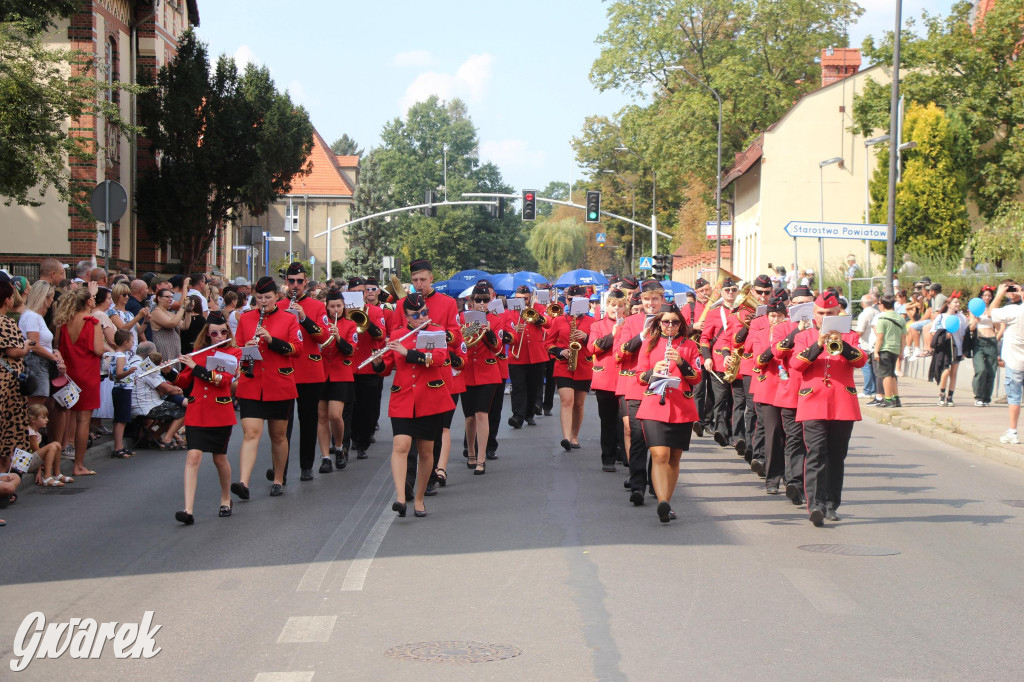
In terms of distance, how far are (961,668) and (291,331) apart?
6.88 metres

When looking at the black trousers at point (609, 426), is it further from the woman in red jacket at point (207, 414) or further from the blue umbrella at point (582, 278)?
the blue umbrella at point (582, 278)

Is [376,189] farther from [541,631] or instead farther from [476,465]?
[541,631]

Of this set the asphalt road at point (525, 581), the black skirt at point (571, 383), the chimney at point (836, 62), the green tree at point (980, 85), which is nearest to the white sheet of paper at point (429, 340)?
the asphalt road at point (525, 581)

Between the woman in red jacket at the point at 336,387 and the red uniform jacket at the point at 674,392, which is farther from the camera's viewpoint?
the woman in red jacket at the point at 336,387

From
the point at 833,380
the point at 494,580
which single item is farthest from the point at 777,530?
the point at 494,580

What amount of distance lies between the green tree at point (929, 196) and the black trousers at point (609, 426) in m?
31.6

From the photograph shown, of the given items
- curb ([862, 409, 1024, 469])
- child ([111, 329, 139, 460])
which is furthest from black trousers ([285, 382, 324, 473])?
curb ([862, 409, 1024, 469])

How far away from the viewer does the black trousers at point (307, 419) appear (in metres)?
12.2

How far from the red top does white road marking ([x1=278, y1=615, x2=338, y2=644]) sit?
6.86m

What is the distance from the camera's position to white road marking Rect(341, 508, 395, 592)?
299 inches

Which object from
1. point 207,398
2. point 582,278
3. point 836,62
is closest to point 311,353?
point 207,398

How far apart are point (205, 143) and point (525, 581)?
30.9 metres

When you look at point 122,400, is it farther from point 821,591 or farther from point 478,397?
point 821,591

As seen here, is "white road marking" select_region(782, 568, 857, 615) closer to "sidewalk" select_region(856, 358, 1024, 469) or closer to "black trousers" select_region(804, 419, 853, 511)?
"black trousers" select_region(804, 419, 853, 511)
